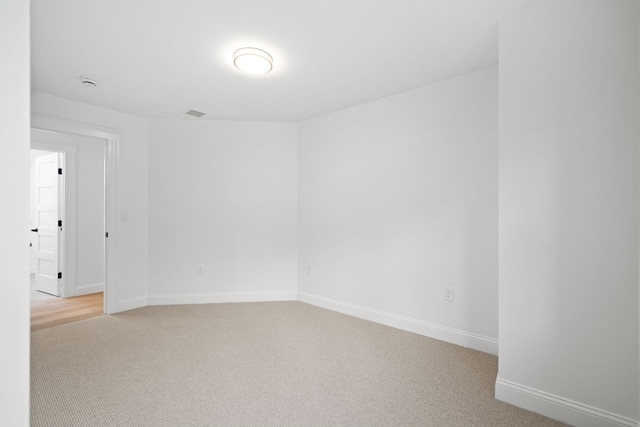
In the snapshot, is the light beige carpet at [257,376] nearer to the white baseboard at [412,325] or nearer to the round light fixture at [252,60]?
the white baseboard at [412,325]

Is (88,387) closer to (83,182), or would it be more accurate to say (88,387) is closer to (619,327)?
(619,327)

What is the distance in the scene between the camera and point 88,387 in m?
2.19

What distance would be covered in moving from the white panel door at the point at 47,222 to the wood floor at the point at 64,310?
1.55 ft

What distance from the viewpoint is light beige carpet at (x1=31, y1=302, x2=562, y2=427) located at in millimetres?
1879

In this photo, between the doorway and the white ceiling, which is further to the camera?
the doorway

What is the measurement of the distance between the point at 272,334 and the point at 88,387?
1.45 m

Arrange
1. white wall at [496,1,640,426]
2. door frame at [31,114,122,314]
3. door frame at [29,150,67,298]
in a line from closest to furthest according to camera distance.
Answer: white wall at [496,1,640,426] < door frame at [31,114,122,314] < door frame at [29,150,67,298]

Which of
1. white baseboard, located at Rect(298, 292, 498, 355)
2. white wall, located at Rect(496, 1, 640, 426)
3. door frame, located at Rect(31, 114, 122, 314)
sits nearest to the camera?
Answer: white wall, located at Rect(496, 1, 640, 426)

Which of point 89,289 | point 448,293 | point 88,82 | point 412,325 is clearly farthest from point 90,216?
point 448,293

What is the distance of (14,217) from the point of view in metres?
0.37

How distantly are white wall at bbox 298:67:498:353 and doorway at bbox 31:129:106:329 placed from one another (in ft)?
10.6

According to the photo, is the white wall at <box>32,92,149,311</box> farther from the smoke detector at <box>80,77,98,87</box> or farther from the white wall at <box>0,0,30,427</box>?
the white wall at <box>0,0,30,427</box>

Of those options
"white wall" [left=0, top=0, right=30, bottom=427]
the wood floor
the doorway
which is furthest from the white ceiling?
the wood floor

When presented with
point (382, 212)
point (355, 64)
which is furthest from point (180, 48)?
point (382, 212)
